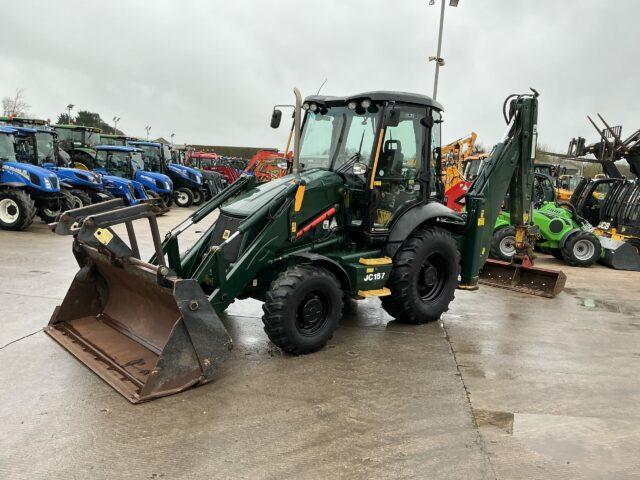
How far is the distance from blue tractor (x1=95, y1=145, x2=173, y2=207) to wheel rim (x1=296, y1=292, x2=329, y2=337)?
14365mm

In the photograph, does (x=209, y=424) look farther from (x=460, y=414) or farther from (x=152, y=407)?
(x=460, y=414)

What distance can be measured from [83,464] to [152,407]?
0.73 m

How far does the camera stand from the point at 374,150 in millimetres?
5371

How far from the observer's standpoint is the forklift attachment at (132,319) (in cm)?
390

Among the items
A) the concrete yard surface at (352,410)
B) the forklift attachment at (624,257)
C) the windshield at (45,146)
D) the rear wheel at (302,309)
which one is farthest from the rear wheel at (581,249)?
the windshield at (45,146)

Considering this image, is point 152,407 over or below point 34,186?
below

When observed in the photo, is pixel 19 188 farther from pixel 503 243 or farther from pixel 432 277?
pixel 503 243

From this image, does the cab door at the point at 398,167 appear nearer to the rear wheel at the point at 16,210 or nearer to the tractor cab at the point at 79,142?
the rear wheel at the point at 16,210

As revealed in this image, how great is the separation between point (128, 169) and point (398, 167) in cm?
1489

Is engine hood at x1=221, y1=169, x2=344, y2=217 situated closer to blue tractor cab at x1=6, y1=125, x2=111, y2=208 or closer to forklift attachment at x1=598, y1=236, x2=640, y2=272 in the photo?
forklift attachment at x1=598, y1=236, x2=640, y2=272

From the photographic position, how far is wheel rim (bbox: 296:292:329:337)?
481 cm

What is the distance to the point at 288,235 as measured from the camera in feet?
16.6

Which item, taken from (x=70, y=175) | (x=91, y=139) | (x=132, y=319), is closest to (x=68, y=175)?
(x=70, y=175)

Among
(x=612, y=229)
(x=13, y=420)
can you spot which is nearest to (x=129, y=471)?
(x=13, y=420)
